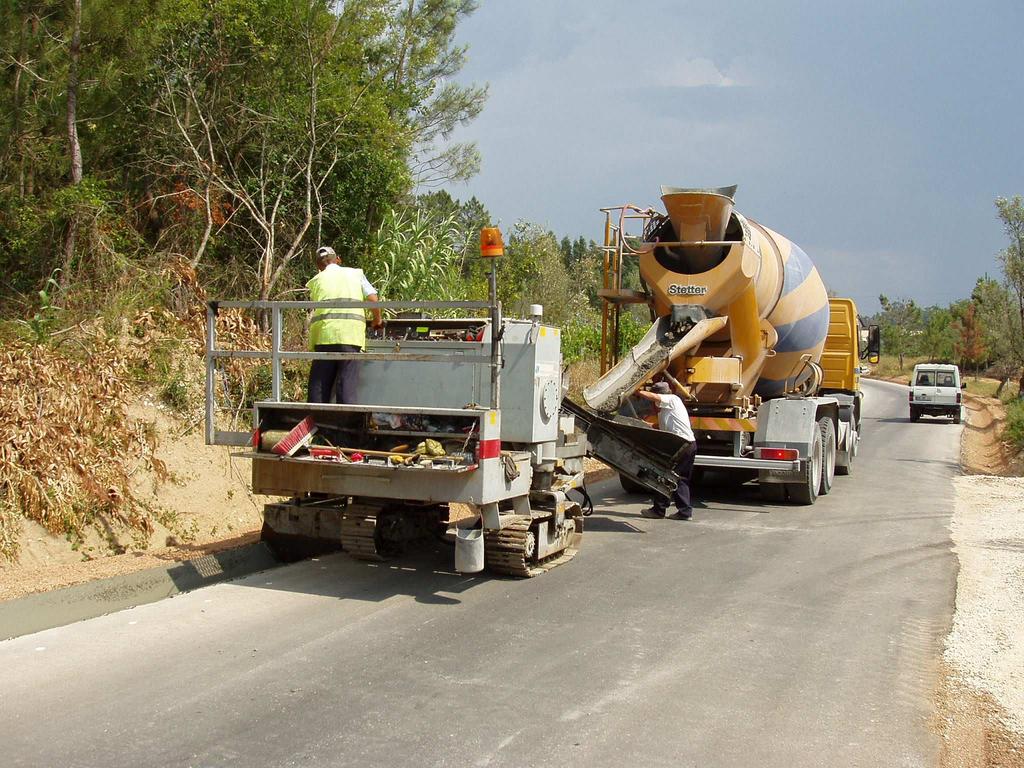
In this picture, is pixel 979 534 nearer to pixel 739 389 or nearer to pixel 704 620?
pixel 739 389

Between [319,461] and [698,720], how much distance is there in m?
3.43

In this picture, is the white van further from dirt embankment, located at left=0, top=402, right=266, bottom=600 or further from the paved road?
dirt embankment, located at left=0, top=402, right=266, bottom=600

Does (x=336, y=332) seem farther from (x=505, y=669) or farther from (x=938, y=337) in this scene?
(x=938, y=337)

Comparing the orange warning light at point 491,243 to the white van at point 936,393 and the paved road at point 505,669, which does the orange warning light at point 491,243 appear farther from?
the white van at point 936,393

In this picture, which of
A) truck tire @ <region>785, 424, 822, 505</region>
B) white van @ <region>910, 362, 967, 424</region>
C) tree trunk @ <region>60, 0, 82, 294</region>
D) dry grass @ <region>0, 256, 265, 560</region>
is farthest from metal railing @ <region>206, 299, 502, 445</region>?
white van @ <region>910, 362, 967, 424</region>

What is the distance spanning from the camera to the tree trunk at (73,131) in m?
12.3

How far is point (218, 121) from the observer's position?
14562 mm

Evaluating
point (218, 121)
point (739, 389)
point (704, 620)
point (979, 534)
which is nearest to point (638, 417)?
point (739, 389)

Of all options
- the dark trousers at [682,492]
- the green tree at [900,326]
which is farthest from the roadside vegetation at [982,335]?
the dark trousers at [682,492]

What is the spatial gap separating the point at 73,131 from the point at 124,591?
25.2 feet

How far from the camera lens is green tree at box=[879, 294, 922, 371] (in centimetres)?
6919

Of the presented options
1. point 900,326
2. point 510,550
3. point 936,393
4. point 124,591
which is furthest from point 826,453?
point 900,326

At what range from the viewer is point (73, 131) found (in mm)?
12383

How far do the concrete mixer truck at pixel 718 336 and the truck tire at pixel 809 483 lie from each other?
0.02 metres
